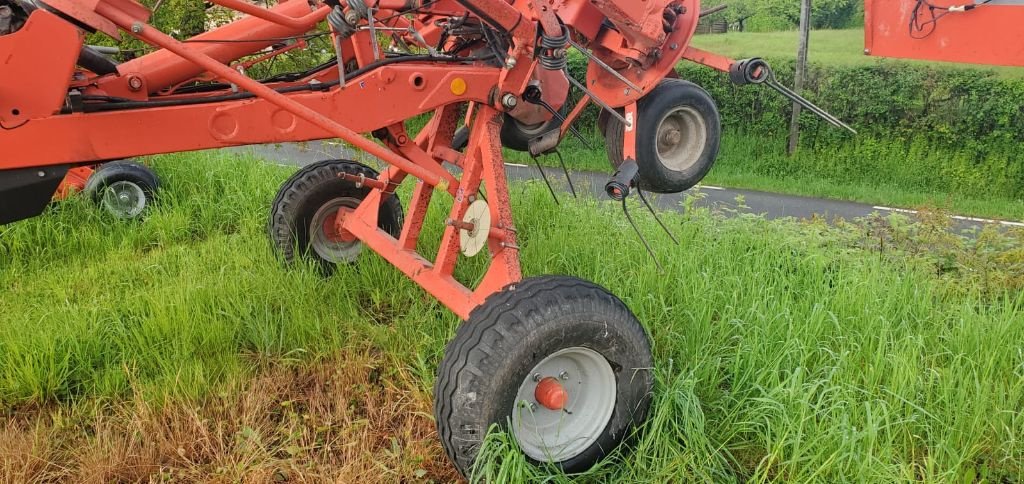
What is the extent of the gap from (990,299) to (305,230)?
427cm

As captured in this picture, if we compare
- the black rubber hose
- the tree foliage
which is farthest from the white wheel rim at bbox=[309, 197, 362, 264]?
the tree foliage

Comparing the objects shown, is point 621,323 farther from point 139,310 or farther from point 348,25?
point 139,310

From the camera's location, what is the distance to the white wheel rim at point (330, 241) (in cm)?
443

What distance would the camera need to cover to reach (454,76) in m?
3.07

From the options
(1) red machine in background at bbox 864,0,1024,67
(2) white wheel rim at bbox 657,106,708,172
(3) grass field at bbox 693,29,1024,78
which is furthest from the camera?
(3) grass field at bbox 693,29,1024,78

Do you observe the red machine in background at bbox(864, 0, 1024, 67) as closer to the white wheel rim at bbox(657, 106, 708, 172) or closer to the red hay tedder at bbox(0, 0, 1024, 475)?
the red hay tedder at bbox(0, 0, 1024, 475)

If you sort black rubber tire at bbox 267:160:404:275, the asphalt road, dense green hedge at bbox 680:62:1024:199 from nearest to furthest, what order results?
1. black rubber tire at bbox 267:160:404:275
2. the asphalt road
3. dense green hedge at bbox 680:62:1024:199

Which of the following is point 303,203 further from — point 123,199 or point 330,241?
point 123,199


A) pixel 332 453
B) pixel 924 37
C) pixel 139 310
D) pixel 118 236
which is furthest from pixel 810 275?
pixel 118 236

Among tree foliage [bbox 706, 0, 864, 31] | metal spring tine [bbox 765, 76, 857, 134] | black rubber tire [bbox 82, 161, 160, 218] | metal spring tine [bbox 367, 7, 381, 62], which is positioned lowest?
black rubber tire [bbox 82, 161, 160, 218]

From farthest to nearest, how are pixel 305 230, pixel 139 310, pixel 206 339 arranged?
pixel 305 230, pixel 139 310, pixel 206 339

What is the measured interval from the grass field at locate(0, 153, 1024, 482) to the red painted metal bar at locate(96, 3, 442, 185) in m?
1.10

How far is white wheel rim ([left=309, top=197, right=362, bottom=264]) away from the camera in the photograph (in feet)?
14.5

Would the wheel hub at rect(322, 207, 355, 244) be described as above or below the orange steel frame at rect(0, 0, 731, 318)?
below
